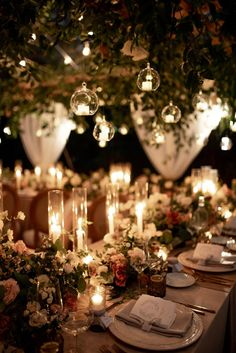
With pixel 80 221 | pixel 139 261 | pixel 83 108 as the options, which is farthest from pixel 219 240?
pixel 83 108

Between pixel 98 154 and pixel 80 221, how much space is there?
5558 mm

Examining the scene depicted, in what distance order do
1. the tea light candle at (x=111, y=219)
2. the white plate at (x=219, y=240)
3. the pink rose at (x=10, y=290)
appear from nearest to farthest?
the pink rose at (x=10, y=290) → the tea light candle at (x=111, y=219) → the white plate at (x=219, y=240)

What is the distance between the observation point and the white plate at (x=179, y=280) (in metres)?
1.86

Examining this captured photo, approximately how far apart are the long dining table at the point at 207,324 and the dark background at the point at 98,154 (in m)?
4.00

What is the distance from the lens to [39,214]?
11.7ft

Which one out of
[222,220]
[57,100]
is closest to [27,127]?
[57,100]

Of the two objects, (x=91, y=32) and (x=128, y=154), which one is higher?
(x=91, y=32)

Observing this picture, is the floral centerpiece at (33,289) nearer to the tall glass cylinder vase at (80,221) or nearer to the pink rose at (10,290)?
the pink rose at (10,290)

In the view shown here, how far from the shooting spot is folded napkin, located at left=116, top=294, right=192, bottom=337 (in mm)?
1409

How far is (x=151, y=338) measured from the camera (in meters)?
1.37

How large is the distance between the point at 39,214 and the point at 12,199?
1.57ft

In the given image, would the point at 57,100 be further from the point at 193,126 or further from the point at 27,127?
the point at 27,127

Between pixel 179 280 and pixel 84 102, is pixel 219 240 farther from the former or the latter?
pixel 84 102

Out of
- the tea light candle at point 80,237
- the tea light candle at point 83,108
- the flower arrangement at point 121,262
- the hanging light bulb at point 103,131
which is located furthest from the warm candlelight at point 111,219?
the tea light candle at point 83,108
